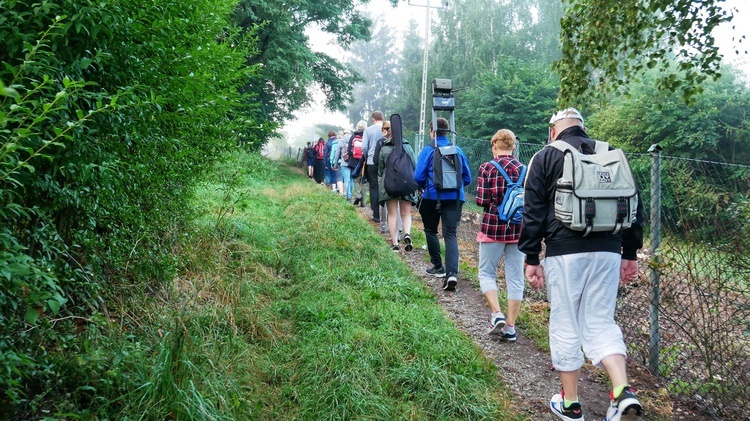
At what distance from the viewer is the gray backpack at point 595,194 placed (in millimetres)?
2975

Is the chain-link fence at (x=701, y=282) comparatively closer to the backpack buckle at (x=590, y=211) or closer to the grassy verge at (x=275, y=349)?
the backpack buckle at (x=590, y=211)

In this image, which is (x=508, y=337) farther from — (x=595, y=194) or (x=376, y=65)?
(x=376, y=65)

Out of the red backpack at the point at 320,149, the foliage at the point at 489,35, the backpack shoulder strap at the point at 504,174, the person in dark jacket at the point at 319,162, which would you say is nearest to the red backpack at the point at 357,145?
the person in dark jacket at the point at 319,162

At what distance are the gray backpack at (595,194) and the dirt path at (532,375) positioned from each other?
1.30 meters

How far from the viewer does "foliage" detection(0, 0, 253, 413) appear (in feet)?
6.18

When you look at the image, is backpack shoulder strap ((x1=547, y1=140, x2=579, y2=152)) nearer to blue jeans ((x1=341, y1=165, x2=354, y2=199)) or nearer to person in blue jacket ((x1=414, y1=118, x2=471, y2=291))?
person in blue jacket ((x1=414, y1=118, x2=471, y2=291))

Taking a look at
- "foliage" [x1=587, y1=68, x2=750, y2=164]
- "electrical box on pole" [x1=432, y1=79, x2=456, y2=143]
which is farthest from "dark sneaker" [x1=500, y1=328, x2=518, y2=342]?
"foliage" [x1=587, y1=68, x2=750, y2=164]

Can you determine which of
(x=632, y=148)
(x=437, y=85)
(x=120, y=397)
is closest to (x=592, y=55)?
(x=437, y=85)

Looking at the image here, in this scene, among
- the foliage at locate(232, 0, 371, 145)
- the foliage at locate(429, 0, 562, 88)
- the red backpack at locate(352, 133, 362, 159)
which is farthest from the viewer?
the foliage at locate(429, 0, 562, 88)

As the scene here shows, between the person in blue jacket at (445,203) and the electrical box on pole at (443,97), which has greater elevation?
the electrical box on pole at (443,97)

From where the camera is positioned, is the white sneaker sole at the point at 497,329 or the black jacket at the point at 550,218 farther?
the white sneaker sole at the point at 497,329

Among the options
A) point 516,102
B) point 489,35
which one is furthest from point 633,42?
point 489,35

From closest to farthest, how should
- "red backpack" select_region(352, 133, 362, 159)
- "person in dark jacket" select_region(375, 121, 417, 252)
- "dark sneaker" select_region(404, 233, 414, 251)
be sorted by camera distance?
1. "person in dark jacket" select_region(375, 121, 417, 252)
2. "dark sneaker" select_region(404, 233, 414, 251)
3. "red backpack" select_region(352, 133, 362, 159)

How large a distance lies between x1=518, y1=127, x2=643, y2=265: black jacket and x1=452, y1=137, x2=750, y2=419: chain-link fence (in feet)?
1.90
